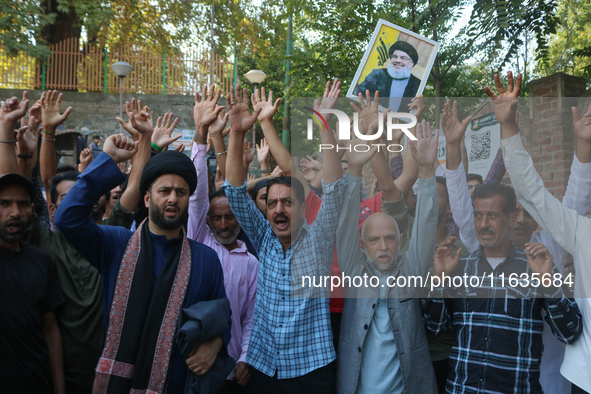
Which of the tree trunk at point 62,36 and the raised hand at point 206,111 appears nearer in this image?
the raised hand at point 206,111

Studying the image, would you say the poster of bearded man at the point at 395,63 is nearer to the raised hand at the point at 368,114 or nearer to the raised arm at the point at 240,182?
the raised hand at the point at 368,114

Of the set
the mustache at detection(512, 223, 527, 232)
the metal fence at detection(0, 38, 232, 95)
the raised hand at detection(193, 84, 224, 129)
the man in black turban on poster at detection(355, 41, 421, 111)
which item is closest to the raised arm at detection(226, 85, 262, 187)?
the raised hand at detection(193, 84, 224, 129)

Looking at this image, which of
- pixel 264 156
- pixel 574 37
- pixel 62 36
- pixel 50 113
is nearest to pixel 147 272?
pixel 50 113

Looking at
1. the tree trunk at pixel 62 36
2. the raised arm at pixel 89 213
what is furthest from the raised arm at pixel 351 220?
the tree trunk at pixel 62 36

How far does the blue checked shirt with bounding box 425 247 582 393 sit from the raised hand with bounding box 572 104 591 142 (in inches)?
24.8

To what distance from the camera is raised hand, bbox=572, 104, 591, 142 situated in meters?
2.33

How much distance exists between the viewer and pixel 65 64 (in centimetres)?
1323

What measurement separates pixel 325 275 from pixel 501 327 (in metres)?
0.90

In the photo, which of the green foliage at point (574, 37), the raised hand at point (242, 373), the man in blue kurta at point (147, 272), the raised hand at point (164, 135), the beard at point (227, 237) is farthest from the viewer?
the green foliage at point (574, 37)

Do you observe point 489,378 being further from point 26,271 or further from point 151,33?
point 151,33

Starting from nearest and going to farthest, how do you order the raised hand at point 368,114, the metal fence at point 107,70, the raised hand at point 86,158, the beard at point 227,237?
the raised hand at point 368,114
the beard at point 227,237
the raised hand at point 86,158
the metal fence at point 107,70

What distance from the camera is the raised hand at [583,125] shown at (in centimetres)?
233

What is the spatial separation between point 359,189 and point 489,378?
3.64ft

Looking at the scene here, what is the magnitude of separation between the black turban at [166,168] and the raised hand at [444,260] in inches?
52.4
